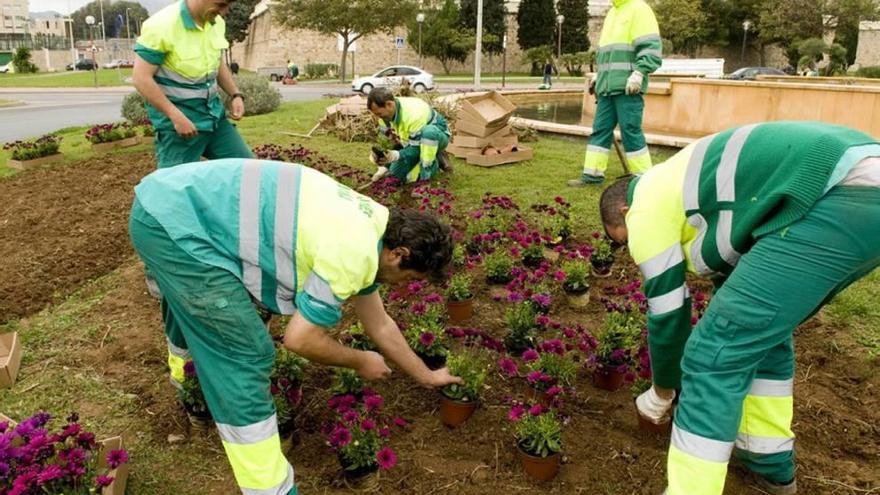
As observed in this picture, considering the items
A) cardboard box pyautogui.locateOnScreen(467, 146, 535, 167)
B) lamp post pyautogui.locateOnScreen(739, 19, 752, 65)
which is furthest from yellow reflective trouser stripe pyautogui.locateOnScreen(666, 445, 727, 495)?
lamp post pyautogui.locateOnScreen(739, 19, 752, 65)

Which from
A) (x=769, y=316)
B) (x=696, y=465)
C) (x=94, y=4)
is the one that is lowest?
(x=696, y=465)

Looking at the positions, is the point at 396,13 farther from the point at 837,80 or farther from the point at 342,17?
the point at 837,80

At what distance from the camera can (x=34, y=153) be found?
28.7 ft

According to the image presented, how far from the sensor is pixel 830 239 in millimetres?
2102

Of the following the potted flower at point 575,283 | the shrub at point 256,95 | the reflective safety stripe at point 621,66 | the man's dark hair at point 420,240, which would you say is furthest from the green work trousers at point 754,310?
the shrub at point 256,95

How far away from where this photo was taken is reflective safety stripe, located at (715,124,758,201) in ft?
7.57

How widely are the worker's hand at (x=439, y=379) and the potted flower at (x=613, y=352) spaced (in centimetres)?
79

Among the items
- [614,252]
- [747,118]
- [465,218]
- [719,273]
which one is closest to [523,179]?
[465,218]

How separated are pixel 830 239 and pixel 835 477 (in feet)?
4.49

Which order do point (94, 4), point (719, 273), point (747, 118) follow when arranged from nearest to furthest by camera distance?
point (719, 273) → point (747, 118) → point (94, 4)

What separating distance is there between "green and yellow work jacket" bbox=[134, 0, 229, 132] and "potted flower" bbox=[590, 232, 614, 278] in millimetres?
2689

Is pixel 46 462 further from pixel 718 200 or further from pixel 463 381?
pixel 718 200

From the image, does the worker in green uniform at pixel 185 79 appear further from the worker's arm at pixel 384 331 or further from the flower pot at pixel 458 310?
the worker's arm at pixel 384 331

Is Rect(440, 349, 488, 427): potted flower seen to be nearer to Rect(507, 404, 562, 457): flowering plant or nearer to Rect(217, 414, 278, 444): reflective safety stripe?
Rect(507, 404, 562, 457): flowering plant
